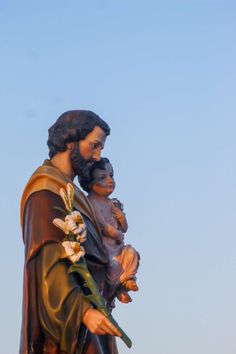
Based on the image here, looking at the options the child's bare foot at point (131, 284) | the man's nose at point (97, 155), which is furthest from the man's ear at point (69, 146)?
the child's bare foot at point (131, 284)

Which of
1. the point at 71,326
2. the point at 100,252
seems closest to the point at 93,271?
the point at 100,252

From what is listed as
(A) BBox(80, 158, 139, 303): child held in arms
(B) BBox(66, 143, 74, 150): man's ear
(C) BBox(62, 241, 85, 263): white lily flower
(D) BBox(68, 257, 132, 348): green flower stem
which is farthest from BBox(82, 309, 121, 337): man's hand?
(B) BBox(66, 143, 74, 150): man's ear

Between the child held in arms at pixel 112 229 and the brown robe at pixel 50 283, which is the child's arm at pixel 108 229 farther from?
the brown robe at pixel 50 283

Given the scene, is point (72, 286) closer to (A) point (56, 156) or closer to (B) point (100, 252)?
(B) point (100, 252)

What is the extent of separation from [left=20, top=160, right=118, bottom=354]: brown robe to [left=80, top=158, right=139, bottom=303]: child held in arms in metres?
0.22

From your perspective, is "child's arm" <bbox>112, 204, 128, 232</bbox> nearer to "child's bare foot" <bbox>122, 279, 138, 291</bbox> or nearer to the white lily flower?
"child's bare foot" <bbox>122, 279, 138, 291</bbox>

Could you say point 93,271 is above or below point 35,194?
below

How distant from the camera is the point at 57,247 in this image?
9.55 meters

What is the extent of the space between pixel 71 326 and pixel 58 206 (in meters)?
1.10

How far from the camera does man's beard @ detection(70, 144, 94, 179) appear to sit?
33.4 feet

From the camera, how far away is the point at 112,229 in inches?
406

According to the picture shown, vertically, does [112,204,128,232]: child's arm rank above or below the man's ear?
below

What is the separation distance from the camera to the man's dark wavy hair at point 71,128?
33.4ft

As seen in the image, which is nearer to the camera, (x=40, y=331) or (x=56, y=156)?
(x=40, y=331)
